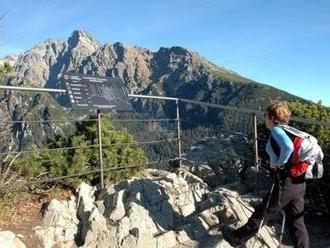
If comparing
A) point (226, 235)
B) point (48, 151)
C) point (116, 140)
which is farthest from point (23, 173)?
point (226, 235)

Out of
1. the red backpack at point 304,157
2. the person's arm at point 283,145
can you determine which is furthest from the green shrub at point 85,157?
the red backpack at point 304,157

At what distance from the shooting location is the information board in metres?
8.02

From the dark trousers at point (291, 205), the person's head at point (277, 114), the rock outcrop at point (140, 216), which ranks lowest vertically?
the rock outcrop at point (140, 216)

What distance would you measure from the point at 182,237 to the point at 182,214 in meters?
0.65

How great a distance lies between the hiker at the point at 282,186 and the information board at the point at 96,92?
313 centimetres

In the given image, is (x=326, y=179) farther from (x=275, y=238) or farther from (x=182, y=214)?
(x=182, y=214)

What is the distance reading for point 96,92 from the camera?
851 centimetres

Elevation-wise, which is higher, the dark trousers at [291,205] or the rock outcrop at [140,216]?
the dark trousers at [291,205]

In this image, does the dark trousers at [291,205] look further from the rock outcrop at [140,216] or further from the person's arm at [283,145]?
the rock outcrop at [140,216]

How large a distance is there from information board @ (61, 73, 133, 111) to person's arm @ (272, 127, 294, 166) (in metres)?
3.29

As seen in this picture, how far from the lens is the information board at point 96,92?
26.3 ft

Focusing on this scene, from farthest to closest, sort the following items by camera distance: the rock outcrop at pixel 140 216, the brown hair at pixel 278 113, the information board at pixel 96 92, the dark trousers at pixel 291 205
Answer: the information board at pixel 96 92, the rock outcrop at pixel 140 216, the brown hair at pixel 278 113, the dark trousers at pixel 291 205

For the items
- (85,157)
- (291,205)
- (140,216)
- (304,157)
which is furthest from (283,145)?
(85,157)

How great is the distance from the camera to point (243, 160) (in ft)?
32.5
